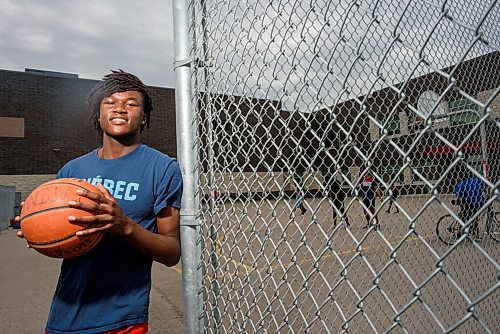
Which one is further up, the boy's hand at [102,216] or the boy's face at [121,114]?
the boy's face at [121,114]

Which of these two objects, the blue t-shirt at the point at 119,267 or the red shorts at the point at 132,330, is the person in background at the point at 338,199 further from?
the red shorts at the point at 132,330

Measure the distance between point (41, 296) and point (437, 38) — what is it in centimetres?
595

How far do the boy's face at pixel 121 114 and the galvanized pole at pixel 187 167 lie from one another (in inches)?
10.1

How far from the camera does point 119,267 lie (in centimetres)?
176

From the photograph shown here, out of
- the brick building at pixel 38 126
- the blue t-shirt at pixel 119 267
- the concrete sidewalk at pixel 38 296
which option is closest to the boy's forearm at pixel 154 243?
the blue t-shirt at pixel 119 267

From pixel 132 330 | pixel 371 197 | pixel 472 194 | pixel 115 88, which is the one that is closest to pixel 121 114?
pixel 115 88

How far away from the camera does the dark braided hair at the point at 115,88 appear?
1978 mm

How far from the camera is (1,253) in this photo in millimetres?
9008

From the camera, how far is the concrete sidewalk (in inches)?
158

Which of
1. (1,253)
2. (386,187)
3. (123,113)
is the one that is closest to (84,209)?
(123,113)

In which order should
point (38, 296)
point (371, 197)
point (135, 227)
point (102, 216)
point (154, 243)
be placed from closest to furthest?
1. point (102, 216)
2. point (135, 227)
3. point (154, 243)
4. point (371, 197)
5. point (38, 296)

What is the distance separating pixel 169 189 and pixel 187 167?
148 mm

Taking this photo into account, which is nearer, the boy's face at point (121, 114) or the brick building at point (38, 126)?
the boy's face at point (121, 114)

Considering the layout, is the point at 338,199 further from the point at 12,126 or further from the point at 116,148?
the point at 12,126
